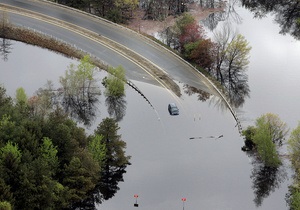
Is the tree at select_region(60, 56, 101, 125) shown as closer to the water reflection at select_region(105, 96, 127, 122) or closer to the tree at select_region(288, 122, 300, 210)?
the water reflection at select_region(105, 96, 127, 122)

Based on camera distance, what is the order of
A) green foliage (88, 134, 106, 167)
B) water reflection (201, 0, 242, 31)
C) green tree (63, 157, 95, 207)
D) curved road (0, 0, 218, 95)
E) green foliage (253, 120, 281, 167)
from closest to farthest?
green tree (63, 157, 95, 207)
green foliage (88, 134, 106, 167)
green foliage (253, 120, 281, 167)
curved road (0, 0, 218, 95)
water reflection (201, 0, 242, 31)

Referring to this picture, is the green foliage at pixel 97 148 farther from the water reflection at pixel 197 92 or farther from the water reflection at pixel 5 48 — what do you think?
the water reflection at pixel 5 48

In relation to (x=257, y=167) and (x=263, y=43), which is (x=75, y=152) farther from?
(x=263, y=43)

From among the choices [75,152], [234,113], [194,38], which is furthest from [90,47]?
[75,152]

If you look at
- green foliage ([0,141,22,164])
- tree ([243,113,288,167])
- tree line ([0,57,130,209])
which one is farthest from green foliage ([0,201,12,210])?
tree ([243,113,288,167])

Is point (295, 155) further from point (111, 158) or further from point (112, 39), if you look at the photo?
point (112, 39)

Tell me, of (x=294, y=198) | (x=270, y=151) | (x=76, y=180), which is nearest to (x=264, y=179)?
(x=270, y=151)
